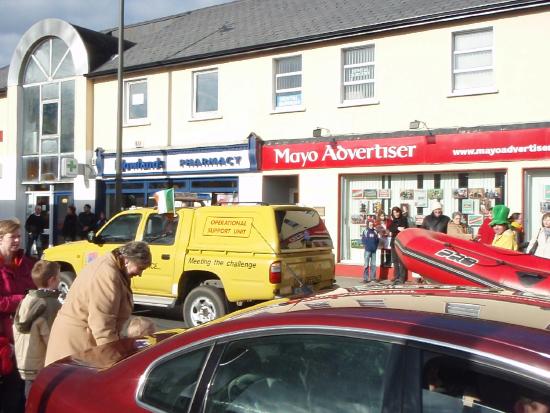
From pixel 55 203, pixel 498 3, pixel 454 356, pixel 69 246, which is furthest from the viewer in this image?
A: pixel 55 203

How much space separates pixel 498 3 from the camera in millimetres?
13336

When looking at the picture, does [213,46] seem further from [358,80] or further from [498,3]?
[498,3]

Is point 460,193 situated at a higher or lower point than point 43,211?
higher

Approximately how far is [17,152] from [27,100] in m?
1.92

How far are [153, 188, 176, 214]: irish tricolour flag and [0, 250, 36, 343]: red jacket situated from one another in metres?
4.71

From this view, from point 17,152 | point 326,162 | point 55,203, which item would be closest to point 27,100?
point 17,152

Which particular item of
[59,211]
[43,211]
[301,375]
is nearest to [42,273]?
[301,375]

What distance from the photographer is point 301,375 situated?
7.89 ft

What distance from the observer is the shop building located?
44.4 ft

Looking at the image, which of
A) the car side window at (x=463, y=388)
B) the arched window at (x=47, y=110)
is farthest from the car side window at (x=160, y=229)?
the arched window at (x=47, y=110)

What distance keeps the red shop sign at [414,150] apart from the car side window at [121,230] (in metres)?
6.91

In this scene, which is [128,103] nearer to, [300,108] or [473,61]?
[300,108]

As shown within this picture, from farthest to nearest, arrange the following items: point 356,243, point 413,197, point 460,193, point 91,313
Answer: point 356,243 → point 413,197 → point 460,193 → point 91,313

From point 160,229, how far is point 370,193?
281 inches
